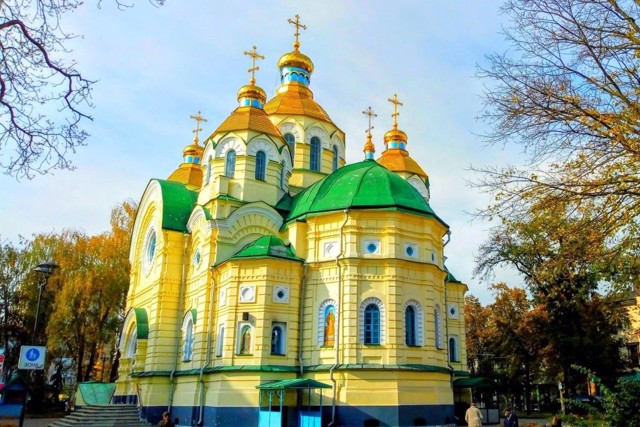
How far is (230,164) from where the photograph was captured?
77.2 feet

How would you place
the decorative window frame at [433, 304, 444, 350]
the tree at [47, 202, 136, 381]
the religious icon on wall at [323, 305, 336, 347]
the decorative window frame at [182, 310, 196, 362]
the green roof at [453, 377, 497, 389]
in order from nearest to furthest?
1. the religious icon on wall at [323, 305, 336, 347]
2. the decorative window frame at [433, 304, 444, 350]
3. the decorative window frame at [182, 310, 196, 362]
4. the green roof at [453, 377, 497, 389]
5. the tree at [47, 202, 136, 381]

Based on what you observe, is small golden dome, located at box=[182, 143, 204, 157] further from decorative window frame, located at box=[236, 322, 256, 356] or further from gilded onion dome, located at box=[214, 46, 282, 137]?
decorative window frame, located at box=[236, 322, 256, 356]

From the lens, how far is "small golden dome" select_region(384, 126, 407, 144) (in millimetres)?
31719

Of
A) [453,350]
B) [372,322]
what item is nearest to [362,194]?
[372,322]

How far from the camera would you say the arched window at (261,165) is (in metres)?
23.5

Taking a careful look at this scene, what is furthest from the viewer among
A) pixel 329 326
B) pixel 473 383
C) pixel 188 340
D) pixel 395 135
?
pixel 395 135

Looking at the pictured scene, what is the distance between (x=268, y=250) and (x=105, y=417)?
30.3 feet

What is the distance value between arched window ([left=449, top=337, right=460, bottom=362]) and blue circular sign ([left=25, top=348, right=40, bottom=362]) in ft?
55.7

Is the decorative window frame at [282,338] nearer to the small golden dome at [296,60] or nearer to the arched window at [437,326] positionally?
the arched window at [437,326]

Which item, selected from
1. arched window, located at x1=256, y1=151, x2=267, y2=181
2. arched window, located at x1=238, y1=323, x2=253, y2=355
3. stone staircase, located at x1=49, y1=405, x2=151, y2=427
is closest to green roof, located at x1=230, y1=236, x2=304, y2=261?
arched window, located at x1=238, y1=323, x2=253, y2=355

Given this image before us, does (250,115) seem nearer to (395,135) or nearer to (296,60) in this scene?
(296,60)

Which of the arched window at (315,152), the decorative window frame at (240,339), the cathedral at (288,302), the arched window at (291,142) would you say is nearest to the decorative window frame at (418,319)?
the cathedral at (288,302)

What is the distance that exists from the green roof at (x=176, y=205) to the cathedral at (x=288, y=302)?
0.07 m

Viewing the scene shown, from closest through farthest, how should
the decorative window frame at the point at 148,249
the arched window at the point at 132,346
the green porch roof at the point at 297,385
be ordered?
the green porch roof at the point at 297,385 < the arched window at the point at 132,346 < the decorative window frame at the point at 148,249
